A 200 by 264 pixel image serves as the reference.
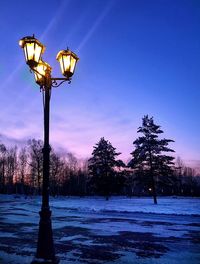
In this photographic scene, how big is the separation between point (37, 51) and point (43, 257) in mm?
4233

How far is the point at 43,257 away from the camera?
6.41 meters

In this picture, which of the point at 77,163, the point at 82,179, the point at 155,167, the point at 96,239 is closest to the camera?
the point at 96,239

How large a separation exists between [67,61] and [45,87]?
31.0 inches

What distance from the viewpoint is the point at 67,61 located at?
733 centimetres

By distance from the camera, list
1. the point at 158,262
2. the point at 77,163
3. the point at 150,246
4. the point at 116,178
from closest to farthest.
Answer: the point at 158,262 < the point at 150,246 < the point at 116,178 < the point at 77,163

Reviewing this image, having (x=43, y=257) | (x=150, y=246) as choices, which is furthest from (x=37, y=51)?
(x=150, y=246)

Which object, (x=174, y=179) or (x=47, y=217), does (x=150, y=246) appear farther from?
(x=174, y=179)

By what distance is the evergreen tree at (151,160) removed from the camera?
45156 millimetres

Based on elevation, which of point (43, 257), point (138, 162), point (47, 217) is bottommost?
point (43, 257)

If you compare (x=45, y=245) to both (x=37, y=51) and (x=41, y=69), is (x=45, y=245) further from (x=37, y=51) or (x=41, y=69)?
(x=37, y=51)

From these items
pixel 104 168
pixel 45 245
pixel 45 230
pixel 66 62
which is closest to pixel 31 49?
pixel 66 62

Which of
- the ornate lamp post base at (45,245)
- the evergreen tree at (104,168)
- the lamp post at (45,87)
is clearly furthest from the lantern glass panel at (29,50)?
the evergreen tree at (104,168)

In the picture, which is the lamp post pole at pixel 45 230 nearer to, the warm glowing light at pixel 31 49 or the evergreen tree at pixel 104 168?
the warm glowing light at pixel 31 49

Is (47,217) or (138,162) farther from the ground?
(138,162)
